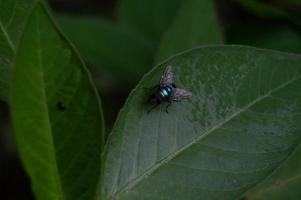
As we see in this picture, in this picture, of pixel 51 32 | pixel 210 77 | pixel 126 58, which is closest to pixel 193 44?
pixel 126 58

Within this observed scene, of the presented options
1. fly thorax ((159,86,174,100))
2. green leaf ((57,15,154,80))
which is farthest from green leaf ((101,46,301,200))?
green leaf ((57,15,154,80))

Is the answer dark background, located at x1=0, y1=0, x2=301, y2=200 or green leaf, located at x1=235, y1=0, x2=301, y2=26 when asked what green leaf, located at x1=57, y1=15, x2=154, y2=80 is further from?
green leaf, located at x1=235, y1=0, x2=301, y2=26

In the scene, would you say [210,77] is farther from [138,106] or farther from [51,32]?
[51,32]

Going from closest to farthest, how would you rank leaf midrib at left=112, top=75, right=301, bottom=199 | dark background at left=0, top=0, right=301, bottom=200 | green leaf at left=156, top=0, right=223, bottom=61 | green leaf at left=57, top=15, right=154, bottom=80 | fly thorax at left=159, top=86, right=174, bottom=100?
leaf midrib at left=112, top=75, right=301, bottom=199 → fly thorax at left=159, top=86, right=174, bottom=100 → green leaf at left=156, top=0, right=223, bottom=61 → dark background at left=0, top=0, right=301, bottom=200 → green leaf at left=57, top=15, right=154, bottom=80

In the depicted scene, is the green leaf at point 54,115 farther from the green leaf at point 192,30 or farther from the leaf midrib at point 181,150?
the green leaf at point 192,30

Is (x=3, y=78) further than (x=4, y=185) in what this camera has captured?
No

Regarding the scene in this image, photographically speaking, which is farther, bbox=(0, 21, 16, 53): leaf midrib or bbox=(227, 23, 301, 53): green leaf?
bbox=(227, 23, 301, 53): green leaf
